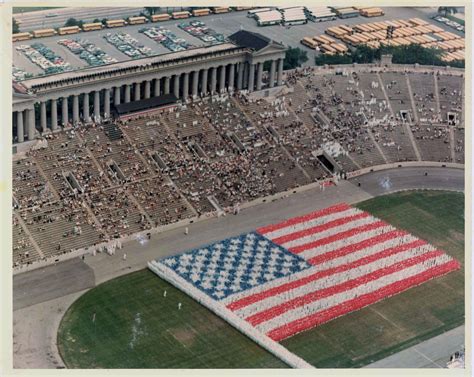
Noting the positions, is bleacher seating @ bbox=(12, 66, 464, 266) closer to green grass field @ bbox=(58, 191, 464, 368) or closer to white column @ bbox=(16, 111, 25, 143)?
white column @ bbox=(16, 111, 25, 143)

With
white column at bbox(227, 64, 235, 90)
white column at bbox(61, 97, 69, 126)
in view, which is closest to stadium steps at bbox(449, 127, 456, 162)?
white column at bbox(227, 64, 235, 90)

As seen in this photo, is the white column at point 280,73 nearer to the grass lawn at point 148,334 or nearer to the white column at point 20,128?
the white column at point 20,128

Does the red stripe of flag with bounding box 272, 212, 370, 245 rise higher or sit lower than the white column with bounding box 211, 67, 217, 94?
lower

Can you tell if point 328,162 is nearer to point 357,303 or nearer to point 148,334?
point 357,303

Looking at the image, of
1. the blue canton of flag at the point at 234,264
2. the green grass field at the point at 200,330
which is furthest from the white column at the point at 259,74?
the green grass field at the point at 200,330

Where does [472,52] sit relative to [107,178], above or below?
above

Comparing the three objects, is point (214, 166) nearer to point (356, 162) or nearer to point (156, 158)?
point (156, 158)

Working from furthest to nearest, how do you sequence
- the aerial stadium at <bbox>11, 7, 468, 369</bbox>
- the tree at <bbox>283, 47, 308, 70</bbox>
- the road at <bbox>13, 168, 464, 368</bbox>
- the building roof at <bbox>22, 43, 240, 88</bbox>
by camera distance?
the tree at <bbox>283, 47, 308, 70</bbox> → the building roof at <bbox>22, 43, 240, 88</bbox> → the aerial stadium at <bbox>11, 7, 468, 369</bbox> → the road at <bbox>13, 168, 464, 368</bbox>

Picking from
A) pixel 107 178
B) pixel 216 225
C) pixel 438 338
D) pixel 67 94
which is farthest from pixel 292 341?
pixel 67 94
